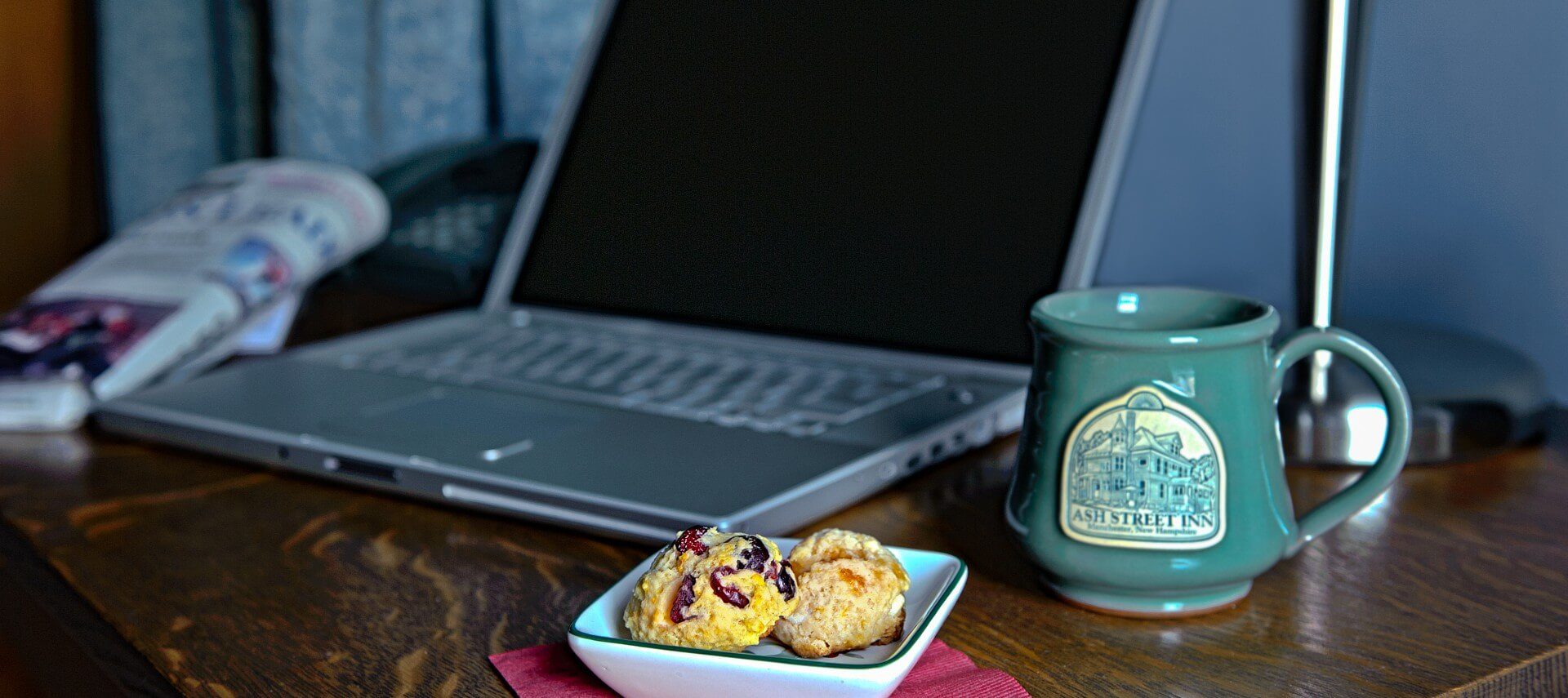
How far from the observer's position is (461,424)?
0.64 meters

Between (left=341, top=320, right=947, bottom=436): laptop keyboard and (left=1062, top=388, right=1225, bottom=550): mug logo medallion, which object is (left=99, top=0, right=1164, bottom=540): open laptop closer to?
(left=341, top=320, right=947, bottom=436): laptop keyboard

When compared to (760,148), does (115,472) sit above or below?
below

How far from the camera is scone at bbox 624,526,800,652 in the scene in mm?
361

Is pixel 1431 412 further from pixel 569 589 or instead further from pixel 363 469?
pixel 363 469

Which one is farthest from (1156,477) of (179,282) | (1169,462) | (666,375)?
(179,282)

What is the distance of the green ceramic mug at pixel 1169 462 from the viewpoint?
0.42 meters

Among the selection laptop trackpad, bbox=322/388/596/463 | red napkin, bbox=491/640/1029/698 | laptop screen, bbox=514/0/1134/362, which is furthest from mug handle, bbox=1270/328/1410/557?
laptop trackpad, bbox=322/388/596/463

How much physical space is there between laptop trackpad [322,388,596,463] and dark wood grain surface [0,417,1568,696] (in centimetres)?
3

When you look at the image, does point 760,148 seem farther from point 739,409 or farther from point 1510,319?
point 1510,319

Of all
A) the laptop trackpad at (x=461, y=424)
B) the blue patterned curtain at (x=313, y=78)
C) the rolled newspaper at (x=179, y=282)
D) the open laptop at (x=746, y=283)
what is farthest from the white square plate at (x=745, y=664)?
the blue patterned curtain at (x=313, y=78)

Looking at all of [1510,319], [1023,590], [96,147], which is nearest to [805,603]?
[1023,590]

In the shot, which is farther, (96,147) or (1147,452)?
(96,147)

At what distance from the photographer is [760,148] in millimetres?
802

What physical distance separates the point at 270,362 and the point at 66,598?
1.04ft
